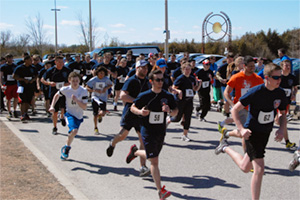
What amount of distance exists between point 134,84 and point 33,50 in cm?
4163

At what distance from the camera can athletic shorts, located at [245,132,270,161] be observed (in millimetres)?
4508

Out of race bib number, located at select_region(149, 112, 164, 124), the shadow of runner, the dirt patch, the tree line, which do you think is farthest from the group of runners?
the tree line

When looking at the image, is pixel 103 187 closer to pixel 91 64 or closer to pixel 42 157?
pixel 42 157

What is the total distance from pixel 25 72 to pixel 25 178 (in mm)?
6152

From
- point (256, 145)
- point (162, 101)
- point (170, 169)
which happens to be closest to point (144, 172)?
point (170, 169)

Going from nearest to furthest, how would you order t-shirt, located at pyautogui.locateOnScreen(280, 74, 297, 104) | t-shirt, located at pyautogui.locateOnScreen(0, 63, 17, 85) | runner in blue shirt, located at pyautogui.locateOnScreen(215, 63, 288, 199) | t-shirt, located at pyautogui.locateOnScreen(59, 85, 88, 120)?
runner in blue shirt, located at pyautogui.locateOnScreen(215, 63, 288, 199) → t-shirt, located at pyautogui.locateOnScreen(59, 85, 88, 120) → t-shirt, located at pyautogui.locateOnScreen(280, 74, 297, 104) → t-shirt, located at pyautogui.locateOnScreen(0, 63, 17, 85)

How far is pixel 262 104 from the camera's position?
4.57m

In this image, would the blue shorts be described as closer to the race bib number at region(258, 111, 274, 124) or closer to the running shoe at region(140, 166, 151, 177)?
the running shoe at region(140, 166, 151, 177)

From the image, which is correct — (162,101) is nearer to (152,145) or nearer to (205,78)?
(152,145)

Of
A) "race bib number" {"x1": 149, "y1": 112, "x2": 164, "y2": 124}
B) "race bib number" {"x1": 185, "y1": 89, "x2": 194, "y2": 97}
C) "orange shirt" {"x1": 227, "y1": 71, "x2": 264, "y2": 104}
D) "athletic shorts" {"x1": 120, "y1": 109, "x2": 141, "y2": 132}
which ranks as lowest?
"athletic shorts" {"x1": 120, "y1": 109, "x2": 141, "y2": 132}

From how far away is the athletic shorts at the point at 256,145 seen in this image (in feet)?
14.8

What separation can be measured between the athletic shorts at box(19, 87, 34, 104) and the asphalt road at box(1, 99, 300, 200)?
1829 mm

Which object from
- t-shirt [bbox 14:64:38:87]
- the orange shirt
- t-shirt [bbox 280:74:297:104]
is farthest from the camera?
t-shirt [bbox 14:64:38:87]

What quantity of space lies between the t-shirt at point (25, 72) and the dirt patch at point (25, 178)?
3.96 meters
